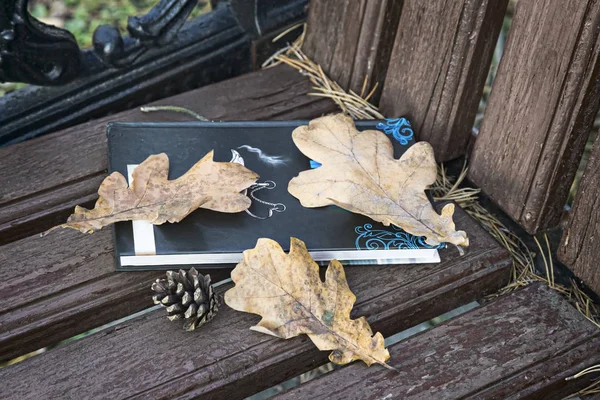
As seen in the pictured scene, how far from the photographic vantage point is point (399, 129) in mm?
1525

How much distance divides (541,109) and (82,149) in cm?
95

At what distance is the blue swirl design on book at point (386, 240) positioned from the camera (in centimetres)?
129

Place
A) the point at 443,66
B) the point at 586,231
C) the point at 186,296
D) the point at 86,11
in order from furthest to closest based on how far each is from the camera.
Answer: the point at 86,11 < the point at 443,66 < the point at 586,231 < the point at 186,296

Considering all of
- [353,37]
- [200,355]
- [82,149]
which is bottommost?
[200,355]

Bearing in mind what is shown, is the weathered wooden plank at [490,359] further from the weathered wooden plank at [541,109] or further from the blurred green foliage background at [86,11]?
the blurred green foliage background at [86,11]

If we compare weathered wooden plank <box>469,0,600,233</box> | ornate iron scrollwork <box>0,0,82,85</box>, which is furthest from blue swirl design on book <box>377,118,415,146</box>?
ornate iron scrollwork <box>0,0,82,85</box>

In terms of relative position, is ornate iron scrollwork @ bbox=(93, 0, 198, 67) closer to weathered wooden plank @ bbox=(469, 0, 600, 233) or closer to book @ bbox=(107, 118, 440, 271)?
book @ bbox=(107, 118, 440, 271)

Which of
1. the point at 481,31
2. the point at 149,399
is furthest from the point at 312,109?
the point at 149,399

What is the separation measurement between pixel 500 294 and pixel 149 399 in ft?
2.23

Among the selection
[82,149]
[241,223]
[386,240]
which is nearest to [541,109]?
[386,240]

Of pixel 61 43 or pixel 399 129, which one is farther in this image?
pixel 61 43

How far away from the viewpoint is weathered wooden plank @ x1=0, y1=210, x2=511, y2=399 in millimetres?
1136

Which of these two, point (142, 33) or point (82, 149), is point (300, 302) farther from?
point (142, 33)

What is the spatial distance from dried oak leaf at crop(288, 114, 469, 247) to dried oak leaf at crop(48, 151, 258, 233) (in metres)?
0.11
